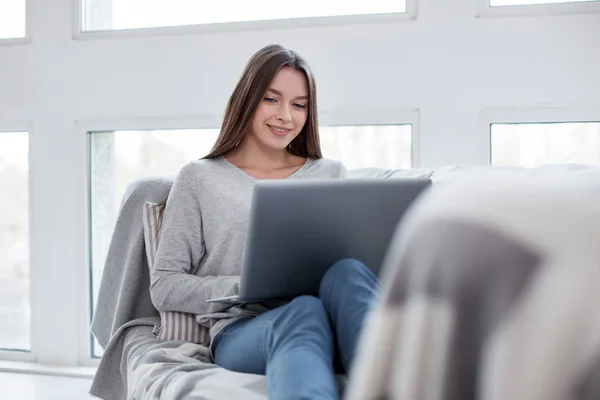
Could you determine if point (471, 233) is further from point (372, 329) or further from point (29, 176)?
point (29, 176)

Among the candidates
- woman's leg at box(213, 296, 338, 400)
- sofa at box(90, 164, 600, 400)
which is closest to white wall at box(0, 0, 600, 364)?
woman's leg at box(213, 296, 338, 400)

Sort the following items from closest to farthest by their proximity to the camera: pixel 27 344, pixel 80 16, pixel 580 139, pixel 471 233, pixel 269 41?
pixel 471 233, pixel 580 139, pixel 269 41, pixel 80 16, pixel 27 344

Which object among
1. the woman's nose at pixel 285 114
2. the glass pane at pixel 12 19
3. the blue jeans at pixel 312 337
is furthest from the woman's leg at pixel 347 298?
the glass pane at pixel 12 19

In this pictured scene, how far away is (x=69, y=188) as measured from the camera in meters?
2.77

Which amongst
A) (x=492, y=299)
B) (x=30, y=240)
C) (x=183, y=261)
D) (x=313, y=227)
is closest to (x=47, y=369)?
(x=30, y=240)

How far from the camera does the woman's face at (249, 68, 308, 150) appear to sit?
176cm

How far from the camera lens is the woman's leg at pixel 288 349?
2.93 feet

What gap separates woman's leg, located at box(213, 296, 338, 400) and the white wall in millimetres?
1197

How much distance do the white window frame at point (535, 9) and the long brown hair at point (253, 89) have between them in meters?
0.80

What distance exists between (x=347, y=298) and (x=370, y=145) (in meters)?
1.46

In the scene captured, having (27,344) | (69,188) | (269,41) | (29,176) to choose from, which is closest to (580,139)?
(269,41)

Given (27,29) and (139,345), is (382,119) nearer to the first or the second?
(139,345)

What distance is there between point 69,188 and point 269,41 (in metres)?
1.01

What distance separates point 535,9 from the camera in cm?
221
